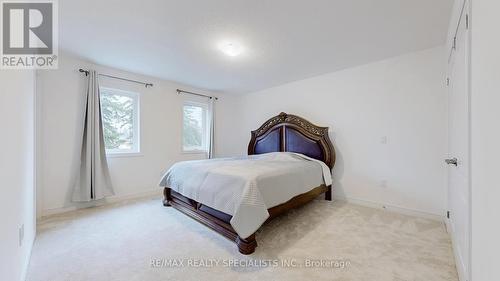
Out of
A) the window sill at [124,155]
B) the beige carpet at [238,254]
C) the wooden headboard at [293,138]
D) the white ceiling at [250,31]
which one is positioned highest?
the white ceiling at [250,31]

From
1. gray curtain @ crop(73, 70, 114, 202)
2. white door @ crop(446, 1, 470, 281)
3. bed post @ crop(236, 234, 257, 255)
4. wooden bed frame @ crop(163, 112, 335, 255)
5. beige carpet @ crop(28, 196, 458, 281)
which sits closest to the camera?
white door @ crop(446, 1, 470, 281)

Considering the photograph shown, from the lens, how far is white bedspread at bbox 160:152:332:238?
1885 mm

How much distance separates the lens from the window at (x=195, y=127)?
178 inches

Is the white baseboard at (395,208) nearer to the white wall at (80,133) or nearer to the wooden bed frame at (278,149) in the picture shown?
the wooden bed frame at (278,149)

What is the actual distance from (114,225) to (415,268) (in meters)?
3.10

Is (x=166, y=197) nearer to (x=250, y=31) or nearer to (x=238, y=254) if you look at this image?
(x=238, y=254)

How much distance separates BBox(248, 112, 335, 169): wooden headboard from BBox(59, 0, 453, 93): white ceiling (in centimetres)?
103

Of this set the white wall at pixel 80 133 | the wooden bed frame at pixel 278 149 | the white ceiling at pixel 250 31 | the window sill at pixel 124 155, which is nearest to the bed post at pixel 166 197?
the wooden bed frame at pixel 278 149

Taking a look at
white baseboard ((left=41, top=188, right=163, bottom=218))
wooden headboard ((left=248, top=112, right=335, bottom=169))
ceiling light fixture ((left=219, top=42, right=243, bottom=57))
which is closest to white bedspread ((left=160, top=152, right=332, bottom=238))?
wooden headboard ((left=248, top=112, right=335, bottom=169))

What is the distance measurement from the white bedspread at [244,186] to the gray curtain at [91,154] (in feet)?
3.25

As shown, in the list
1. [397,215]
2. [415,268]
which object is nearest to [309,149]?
[397,215]

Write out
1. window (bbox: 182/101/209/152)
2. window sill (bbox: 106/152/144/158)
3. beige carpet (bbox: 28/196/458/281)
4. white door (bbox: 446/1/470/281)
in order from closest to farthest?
white door (bbox: 446/1/470/281), beige carpet (bbox: 28/196/458/281), window sill (bbox: 106/152/144/158), window (bbox: 182/101/209/152)

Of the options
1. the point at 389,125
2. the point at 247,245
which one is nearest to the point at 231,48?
the point at 247,245

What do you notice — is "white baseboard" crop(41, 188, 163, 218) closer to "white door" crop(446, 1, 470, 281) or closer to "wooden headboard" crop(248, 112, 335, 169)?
"wooden headboard" crop(248, 112, 335, 169)
